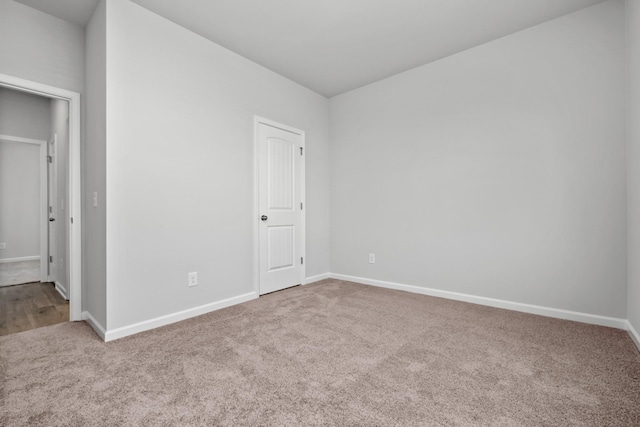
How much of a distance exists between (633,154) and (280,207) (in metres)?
3.32

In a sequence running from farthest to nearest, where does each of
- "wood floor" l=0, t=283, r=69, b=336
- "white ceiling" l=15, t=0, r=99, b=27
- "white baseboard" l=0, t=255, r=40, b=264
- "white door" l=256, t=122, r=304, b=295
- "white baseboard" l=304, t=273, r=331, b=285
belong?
"white baseboard" l=0, t=255, r=40, b=264 < "white baseboard" l=304, t=273, r=331, b=285 < "white door" l=256, t=122, r=304, b=295 < "wood floor" l=0, t=283, r=69, b=336 < "white ceiling" l=15, t=0, r=99, b=27

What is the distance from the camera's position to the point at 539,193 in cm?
273

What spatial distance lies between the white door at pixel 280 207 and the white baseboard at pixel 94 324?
1553 mm

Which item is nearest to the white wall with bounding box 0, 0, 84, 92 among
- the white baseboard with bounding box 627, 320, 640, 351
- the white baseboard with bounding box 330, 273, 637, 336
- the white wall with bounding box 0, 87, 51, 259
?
the white baseboard with bounding box 330, 273, 637, 336

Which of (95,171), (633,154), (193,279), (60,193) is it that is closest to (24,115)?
(60,193)

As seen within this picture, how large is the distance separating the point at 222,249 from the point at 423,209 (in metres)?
2.39

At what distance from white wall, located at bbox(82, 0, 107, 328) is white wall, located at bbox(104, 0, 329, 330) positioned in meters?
0.09

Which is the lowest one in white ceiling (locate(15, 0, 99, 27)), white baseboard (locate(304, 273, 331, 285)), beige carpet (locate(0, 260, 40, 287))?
beige carpet (locate(0, 260, 40, 287))

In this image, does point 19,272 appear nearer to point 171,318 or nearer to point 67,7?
point 171,318

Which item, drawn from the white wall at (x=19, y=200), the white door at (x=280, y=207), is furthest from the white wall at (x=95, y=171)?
the white wall at (x=19, y=200)

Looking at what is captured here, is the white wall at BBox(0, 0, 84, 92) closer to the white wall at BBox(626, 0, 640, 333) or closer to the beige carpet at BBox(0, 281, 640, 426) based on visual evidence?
the beige carpet at BBox(0, 281, 640, 426)

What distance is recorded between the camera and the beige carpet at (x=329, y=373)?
4.53 feet

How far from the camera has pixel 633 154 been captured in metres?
2.19

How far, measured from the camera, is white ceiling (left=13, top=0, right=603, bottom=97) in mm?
2453
